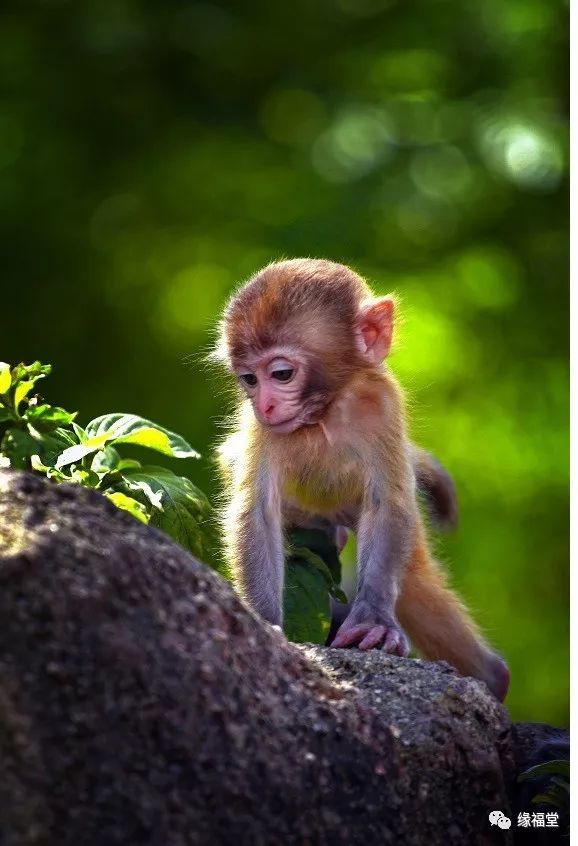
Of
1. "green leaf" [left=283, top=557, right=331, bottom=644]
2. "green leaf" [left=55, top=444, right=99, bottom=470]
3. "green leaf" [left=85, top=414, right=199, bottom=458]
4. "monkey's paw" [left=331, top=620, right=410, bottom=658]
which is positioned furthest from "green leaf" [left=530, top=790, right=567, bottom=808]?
"green leaf" [left=55, top=444, right=99, bottom=470]

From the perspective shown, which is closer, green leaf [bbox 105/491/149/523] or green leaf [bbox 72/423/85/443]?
green leaf [bbox 105/491/149/523]

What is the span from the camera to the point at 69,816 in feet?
7.79

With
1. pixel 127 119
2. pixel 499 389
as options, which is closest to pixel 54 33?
pixel 127 119

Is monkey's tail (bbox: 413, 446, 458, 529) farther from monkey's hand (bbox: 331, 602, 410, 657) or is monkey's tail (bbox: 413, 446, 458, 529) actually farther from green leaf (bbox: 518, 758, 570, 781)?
green leaf (bbox: 518, 758, 570, 781)

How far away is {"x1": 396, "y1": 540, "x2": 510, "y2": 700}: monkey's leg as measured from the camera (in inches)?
181

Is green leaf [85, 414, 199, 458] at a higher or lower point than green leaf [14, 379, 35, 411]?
higher

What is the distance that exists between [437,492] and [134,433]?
1.85 meters

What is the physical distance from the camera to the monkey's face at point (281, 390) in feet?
13.8

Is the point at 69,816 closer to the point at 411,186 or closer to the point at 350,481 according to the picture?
the point at 350,481

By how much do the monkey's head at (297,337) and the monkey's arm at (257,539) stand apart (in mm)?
228

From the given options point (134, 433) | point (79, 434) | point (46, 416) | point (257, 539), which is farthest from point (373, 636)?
point (46, 416)

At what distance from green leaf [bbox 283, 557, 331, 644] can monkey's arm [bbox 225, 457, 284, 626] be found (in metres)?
0.03

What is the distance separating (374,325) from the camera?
448 centimetres

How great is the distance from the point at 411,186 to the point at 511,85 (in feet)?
3.67
